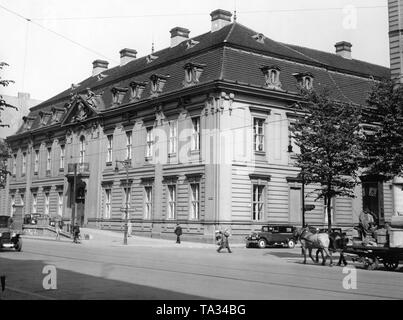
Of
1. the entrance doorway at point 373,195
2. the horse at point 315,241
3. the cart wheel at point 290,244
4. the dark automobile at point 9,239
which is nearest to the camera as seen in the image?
the horse at point 315,241

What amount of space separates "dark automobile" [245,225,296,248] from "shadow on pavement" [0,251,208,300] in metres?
19.0

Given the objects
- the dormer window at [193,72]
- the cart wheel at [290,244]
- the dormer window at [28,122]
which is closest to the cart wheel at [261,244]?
the cart wheel at [290,244]

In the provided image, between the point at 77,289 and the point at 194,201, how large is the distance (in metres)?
26.7

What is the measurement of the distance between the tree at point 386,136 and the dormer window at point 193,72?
16468 mm

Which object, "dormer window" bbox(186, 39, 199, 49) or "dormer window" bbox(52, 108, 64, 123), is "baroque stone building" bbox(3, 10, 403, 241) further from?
"dormer window" bbox(52, 108, 64, 123)

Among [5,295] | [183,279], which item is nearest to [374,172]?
[183,279]

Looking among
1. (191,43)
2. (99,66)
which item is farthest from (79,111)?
(191,43)

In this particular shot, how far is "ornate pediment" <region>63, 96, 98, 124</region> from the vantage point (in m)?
50.0

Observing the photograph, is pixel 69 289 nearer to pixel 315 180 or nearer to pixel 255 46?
pixel 315 180

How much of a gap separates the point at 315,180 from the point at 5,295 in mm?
19487

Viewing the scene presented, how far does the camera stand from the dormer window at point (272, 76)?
39219 millimetres

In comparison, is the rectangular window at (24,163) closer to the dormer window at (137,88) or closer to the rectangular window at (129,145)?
the rectangular window at (129,145)

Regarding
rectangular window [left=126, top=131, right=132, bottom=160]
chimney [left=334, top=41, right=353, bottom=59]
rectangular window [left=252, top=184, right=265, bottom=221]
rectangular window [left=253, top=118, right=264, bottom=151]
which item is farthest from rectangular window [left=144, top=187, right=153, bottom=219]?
chimney [left=334, top=41, right=353, bottom=59]

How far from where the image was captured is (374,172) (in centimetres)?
2422
